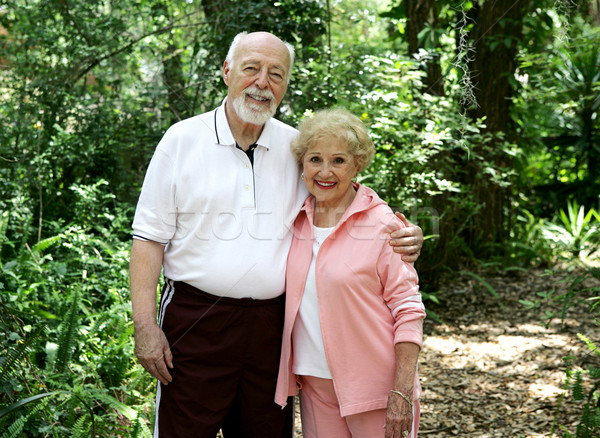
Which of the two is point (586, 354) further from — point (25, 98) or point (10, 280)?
point (25, 98)

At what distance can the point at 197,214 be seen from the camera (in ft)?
7.14

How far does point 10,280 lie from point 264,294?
246cm

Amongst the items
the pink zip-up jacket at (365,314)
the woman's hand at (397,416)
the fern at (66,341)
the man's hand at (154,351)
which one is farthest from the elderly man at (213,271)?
the fern at (66,341)

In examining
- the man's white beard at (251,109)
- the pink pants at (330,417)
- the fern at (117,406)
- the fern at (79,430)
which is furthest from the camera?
the fern at (117,406)

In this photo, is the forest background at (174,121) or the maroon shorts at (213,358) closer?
the maroon shorts at (213,358)

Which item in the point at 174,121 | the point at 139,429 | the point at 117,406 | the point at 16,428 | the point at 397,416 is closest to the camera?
the point at 397,416

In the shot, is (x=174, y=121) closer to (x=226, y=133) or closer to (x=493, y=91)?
(x=226, y=133)

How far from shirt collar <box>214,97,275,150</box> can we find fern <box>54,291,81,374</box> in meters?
1.63

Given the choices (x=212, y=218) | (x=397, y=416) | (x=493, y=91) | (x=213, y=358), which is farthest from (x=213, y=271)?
(x=493, y=91)

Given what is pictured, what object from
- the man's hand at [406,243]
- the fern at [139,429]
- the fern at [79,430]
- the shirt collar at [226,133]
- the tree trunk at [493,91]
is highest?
the tree trunk at [493,91]

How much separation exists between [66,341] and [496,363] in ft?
10.3

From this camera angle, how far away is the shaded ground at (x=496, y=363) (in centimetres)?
362

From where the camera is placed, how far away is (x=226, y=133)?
89.0 inches

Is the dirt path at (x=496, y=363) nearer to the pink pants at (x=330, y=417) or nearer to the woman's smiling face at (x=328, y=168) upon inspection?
the pink pants at (x=330, y=417)
